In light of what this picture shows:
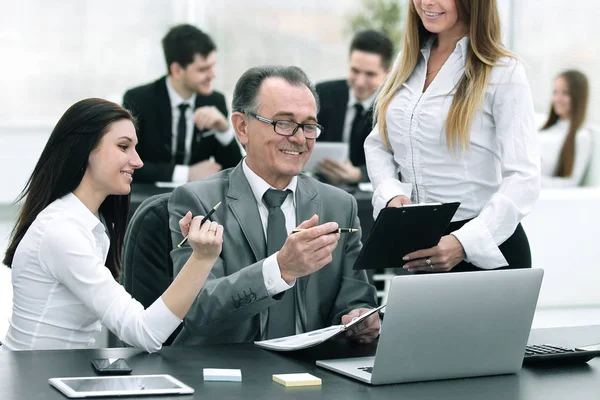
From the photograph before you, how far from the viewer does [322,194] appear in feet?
8.11

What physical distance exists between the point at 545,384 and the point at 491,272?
237 mm

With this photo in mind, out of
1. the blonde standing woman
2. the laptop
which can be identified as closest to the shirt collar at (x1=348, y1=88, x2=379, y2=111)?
the blonde standing woman

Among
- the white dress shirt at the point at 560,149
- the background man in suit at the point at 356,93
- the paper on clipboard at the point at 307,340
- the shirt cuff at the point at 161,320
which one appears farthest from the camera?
the white dress shirt at the point at 560,149

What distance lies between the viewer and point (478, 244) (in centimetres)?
237

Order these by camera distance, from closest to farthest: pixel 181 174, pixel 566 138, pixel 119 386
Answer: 1. pixel 119 386
2. pixel 181 174
3. pixel 566 138

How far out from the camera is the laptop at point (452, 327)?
165cm

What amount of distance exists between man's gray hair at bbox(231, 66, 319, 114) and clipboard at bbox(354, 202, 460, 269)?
495 mm

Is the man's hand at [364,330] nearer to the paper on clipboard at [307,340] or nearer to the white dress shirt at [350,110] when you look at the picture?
the paper on clipboard at [307,340]

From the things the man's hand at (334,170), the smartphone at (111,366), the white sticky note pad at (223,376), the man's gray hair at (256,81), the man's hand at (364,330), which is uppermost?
the man's gray hair at (256,81)

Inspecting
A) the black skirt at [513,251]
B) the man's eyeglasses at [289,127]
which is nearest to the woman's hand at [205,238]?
the man's eyeglasses at [289,127]

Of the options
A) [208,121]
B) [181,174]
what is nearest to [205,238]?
[181,174]

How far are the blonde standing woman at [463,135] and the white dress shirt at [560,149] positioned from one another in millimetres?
4377

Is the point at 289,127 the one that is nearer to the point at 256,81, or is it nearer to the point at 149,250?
the point at 256,81

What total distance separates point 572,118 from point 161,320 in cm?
551
